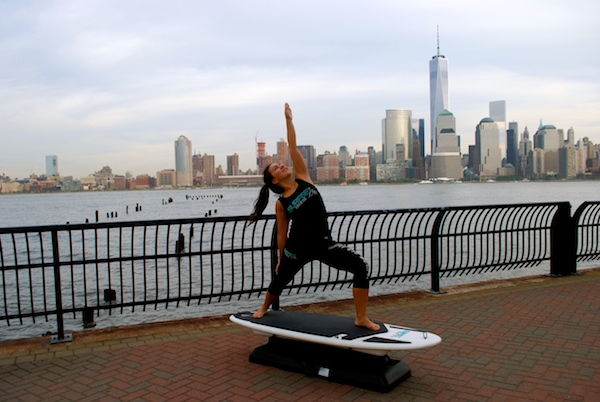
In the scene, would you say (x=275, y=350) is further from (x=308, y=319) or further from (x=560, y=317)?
(x=560, y=317)

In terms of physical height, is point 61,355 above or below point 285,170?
below

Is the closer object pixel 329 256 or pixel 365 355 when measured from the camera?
pixel 365 355

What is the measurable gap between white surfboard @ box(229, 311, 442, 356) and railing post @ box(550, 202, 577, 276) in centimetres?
621

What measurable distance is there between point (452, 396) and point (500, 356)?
3.97 feet

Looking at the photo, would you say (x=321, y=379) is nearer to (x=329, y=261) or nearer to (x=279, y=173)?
(x=329, y=261)

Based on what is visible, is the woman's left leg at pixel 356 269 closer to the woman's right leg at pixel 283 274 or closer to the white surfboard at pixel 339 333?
the white surfboard at pixel 339 333

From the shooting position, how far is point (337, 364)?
4934mm

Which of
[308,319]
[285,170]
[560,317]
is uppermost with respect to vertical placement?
[285,170]

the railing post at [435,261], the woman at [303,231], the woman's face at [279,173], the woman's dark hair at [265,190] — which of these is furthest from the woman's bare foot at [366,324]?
the railing post at [435,261]

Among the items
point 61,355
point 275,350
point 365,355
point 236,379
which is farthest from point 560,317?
point 61,355

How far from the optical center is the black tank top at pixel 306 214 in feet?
17.2

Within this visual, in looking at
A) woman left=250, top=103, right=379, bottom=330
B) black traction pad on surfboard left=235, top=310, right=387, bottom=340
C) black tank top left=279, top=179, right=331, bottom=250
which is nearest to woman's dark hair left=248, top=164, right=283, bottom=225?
woman left=250, top=103, right=379, bottom=330

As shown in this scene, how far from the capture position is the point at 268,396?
182 inches

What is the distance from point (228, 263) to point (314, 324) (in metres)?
15.2
